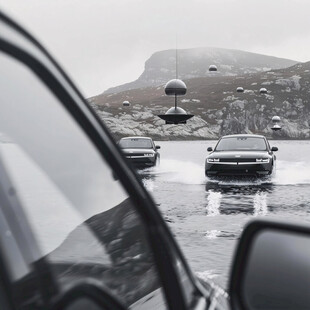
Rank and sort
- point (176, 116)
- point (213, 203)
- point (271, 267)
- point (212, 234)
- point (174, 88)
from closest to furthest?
point (271, 267) → point (212, 234) → point (213, 203) → point (174, 88) → point (176, 116)

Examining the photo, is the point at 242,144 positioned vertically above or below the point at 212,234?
above

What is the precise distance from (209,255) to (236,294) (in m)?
7.06

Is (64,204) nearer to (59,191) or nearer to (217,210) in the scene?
(59,191)

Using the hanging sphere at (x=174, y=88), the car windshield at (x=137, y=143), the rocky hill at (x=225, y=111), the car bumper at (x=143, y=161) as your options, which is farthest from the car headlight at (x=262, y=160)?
the rocky hill at (x=225, y=111)

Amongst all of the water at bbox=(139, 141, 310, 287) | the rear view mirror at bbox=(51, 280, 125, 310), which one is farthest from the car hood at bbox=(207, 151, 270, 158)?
the rear view mirror at bbox=(51, 280, 125, 310)

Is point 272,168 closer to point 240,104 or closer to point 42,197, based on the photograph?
point 42,197

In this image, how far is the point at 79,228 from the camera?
1.55 metres

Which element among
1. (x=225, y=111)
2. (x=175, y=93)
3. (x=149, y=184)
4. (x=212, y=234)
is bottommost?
(x=225, y=111)

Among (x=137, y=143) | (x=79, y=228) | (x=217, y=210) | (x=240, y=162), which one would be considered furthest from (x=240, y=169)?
(x=79, y=228)

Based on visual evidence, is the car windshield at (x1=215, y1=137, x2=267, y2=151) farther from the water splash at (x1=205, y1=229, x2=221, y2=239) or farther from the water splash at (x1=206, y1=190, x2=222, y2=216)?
the water splash at (x1=205, y1=229, x2=221, y2=239)

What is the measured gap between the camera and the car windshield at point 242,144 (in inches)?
862

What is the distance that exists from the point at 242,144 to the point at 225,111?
145 m

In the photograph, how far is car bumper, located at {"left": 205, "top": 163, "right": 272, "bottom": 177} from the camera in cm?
2056

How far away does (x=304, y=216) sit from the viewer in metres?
13.3
